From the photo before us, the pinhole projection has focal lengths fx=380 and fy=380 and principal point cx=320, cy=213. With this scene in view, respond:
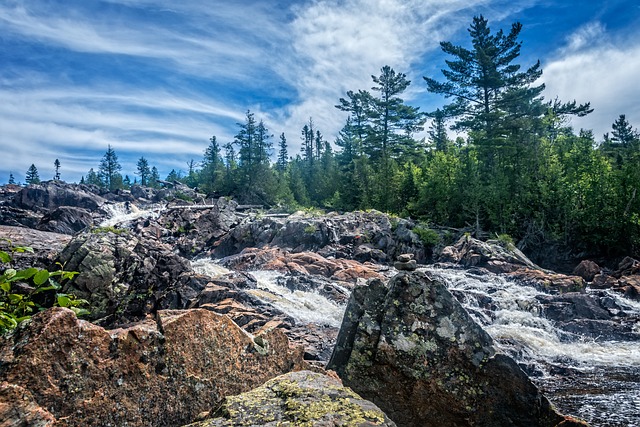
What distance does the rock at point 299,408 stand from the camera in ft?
8.11

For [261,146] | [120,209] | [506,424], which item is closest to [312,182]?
[261,146]

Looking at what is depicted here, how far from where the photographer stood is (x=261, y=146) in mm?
68438

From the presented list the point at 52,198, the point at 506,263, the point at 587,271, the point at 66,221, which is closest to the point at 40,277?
the point at 506,263

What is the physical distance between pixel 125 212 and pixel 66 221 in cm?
1817

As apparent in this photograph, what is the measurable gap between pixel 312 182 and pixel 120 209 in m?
32.9

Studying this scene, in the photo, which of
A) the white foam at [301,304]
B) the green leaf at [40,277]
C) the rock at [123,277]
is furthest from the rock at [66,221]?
the green leaf at [40,277]

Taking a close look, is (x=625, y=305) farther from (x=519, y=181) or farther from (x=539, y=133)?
(x=539, y=133)

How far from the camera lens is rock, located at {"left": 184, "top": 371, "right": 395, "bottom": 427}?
247cm

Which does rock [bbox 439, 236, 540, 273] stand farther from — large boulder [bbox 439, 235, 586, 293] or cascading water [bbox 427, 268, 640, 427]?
cascading water [bbox 427, 268, 640, 427]

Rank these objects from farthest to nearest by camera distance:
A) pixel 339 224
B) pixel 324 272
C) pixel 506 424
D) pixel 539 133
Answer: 1. pixel 539 133
2. pixel 339 224
3. pixel 324 272
4. pixel 506 424

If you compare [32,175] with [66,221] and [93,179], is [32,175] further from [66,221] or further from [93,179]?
[66,221]

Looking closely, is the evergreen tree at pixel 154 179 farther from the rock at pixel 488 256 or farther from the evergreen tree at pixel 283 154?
the rock at pixel 488 256

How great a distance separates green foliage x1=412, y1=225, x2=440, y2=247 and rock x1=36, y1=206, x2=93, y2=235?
30869mm

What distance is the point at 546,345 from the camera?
13109mm
